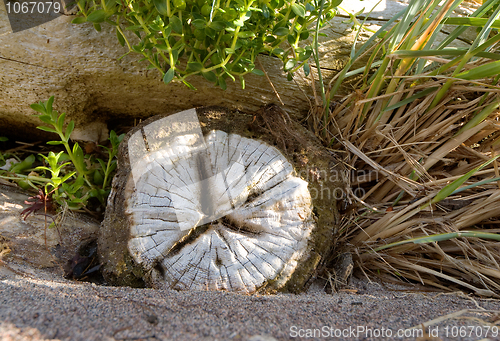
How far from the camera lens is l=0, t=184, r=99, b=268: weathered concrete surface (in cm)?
165

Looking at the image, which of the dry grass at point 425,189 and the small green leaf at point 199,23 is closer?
the small green leaf at point 199,23

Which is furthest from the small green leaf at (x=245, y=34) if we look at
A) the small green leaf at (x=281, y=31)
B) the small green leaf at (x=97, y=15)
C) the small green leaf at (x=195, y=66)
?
the small green leaf at (x=97, y=15)

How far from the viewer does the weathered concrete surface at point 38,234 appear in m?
1.65

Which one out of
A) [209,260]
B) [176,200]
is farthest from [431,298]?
[176,200]

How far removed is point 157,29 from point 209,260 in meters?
1.10

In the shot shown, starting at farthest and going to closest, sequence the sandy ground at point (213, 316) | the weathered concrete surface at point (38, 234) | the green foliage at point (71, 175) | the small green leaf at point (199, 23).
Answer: the green foliage at point (71, 175)
the weathered concrete surface at point (38, 234)
the small green leaf at point (199, 23)
the sandy ground at point (213, 316)

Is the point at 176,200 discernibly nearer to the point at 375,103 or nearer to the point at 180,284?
the point at 180,284

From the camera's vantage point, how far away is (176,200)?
1.61 metres

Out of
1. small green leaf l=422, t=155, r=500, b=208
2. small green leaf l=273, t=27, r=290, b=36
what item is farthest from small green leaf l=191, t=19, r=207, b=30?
small green leaf l=422, t=155, r=500, b=208

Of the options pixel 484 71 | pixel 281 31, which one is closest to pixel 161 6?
pixel 281 31

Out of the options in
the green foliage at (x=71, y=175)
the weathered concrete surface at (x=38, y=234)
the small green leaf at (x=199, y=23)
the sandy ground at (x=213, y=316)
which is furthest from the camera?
the green foliage at (x=71, y=175)

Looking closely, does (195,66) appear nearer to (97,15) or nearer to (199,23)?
(199,23)

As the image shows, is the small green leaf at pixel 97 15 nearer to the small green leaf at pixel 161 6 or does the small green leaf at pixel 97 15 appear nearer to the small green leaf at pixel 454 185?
the small green leaf at pixel 161 6

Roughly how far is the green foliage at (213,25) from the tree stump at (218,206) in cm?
37
